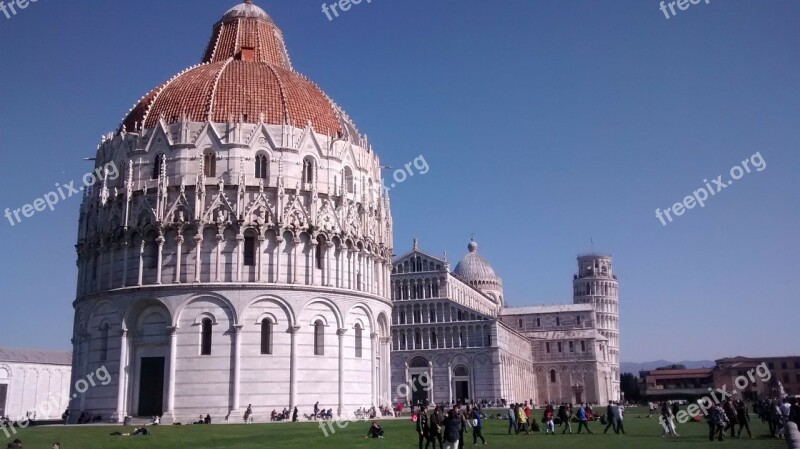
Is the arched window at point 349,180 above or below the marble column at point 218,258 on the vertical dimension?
above

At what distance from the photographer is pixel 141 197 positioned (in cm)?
4478

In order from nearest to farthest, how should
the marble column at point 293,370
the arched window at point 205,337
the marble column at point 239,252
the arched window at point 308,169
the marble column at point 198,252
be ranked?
the arched window at point 205,337
the marble column at point 293,370
the marble column at point 198,252
the marble column at point 239,252
the arched window at point 308,169

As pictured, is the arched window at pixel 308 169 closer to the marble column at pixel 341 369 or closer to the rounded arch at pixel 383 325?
the marble column at pixel 341 369

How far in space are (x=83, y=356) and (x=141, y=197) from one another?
10756mm

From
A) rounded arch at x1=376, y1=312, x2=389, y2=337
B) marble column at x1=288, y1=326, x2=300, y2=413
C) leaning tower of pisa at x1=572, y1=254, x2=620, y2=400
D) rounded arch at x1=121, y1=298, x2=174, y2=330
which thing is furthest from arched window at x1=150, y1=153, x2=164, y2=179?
leaning tower of pisa at x1=572, y1=254, x2=620, y2=400

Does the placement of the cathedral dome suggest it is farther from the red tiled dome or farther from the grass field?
the grass field

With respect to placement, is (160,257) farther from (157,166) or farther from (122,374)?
(122,374)

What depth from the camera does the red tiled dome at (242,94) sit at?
4738 cm

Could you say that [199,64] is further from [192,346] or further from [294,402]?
[294,402]

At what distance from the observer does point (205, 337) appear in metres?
42.5

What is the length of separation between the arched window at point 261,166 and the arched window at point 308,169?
2540 mm

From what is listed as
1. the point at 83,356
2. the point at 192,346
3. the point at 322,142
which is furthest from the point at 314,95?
the point at 83,356

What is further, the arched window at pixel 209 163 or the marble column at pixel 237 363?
the arched window at pixel 209 163

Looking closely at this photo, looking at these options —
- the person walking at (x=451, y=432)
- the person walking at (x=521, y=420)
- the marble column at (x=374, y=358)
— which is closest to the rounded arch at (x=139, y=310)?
the marble column at (x=374, y=358)
